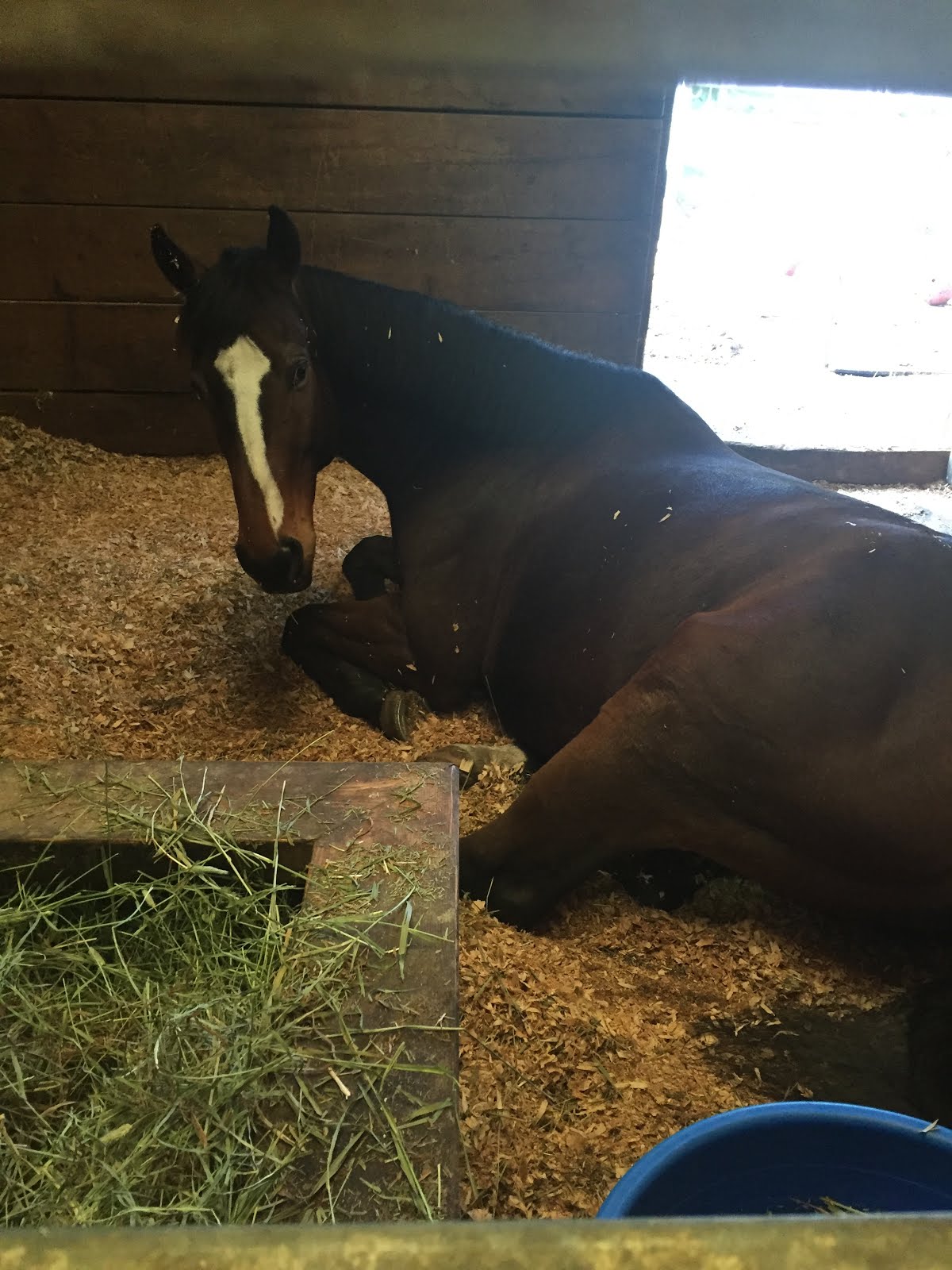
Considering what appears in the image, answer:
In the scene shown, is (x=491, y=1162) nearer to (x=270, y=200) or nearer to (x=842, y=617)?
(x=842, y=617)

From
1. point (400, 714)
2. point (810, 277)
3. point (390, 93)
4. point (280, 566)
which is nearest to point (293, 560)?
point (280, 566)

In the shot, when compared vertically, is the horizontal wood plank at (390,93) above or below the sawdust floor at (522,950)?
above

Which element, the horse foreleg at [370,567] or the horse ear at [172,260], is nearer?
the horse ear at [172,260]

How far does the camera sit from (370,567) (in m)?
3.37

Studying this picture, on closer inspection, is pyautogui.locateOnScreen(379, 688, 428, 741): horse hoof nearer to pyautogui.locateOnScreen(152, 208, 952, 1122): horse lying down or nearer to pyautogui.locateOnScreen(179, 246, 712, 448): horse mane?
pyautogui.locateOnScreen(152, 208, 952, 1122): horse lying down

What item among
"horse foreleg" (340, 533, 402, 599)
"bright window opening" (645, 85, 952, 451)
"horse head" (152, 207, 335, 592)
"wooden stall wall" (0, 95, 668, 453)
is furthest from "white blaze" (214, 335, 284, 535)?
"bright window opening" (645, 85, 952, 451)

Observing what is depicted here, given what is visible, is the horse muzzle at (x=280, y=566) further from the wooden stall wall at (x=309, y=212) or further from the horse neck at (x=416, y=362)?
the wooden stall wall at (x=309, y=212)

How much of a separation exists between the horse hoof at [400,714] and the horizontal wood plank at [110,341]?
220 centimetres

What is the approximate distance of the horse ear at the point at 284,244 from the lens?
254cm

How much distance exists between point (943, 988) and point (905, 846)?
37 centimetres

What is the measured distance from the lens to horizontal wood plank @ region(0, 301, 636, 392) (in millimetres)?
4121

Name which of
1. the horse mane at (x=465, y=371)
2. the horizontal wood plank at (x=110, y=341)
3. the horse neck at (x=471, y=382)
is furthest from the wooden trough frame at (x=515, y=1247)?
the horizontal wood plank at (x=110, y=341)

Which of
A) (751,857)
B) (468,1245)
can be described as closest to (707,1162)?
(751,857)

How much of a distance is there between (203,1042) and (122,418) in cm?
379
